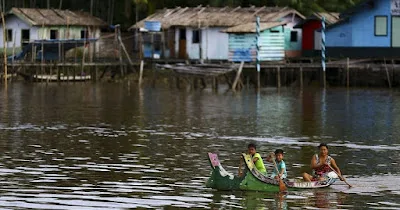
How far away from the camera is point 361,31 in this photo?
56125 millimetres

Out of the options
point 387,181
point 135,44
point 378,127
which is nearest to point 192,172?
point 387,181

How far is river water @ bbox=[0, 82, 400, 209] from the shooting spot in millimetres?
19438

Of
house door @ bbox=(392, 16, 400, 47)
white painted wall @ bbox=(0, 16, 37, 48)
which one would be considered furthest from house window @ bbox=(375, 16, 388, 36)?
white painted wall @ bbox=(0, 16, 37, 48)

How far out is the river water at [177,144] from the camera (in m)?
19.4

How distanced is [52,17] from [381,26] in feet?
69.8

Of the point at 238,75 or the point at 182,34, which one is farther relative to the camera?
the point at 182,34

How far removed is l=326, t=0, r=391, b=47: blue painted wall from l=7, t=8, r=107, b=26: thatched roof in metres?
17.2

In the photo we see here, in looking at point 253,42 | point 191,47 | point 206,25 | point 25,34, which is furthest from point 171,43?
point 25,34

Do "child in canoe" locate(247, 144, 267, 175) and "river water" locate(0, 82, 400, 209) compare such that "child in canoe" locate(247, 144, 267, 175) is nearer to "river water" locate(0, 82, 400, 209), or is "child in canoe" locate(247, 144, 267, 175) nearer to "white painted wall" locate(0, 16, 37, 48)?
"river water" locate(0, 82, 400, 209)

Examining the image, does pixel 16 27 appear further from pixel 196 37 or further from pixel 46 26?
pixel 196 37

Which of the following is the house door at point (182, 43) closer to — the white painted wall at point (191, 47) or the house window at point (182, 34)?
the house window at point (182, 34)

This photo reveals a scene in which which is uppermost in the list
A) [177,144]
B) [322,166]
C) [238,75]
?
[238,75]

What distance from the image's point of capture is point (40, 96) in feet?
162

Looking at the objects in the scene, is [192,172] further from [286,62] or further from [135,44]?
[135,44]
